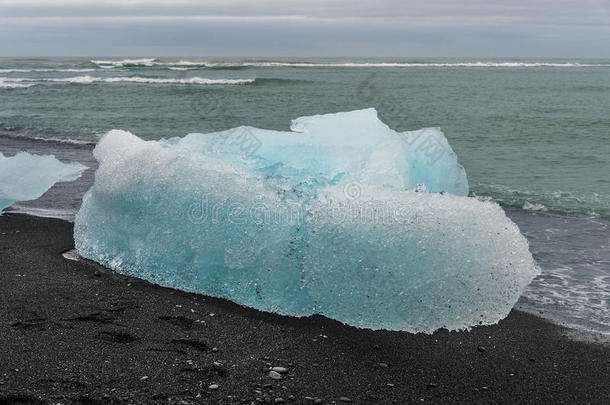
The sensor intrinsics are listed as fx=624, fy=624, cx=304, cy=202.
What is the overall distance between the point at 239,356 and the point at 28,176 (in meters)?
3.68

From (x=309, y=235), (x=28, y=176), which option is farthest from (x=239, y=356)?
(x=28, y=176)

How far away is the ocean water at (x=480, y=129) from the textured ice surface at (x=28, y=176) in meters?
0.37

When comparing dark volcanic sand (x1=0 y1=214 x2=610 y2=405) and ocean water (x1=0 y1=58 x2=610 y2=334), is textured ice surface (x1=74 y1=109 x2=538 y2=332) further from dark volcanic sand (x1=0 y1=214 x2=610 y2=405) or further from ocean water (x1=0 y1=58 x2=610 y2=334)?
ocean water (x1=0 y1=58 x2=610 y2=334)

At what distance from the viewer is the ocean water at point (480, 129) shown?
501cm

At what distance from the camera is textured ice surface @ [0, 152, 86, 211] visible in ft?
18.4

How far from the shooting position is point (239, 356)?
305 centimetres

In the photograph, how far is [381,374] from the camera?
2971mm

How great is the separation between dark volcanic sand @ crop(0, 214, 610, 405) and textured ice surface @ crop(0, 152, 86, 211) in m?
1.93

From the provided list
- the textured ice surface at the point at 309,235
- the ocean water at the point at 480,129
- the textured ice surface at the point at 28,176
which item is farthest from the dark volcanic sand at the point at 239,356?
the textured ice surface at the point at 28,176

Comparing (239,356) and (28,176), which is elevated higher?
(28,176)

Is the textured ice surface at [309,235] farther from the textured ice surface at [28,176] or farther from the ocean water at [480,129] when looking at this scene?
the textured ice surface at [28,176]

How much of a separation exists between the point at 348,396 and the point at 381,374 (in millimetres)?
290

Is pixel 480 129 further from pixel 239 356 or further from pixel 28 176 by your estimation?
pixel 239 356

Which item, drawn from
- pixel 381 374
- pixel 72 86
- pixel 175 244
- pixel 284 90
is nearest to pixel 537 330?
pixel 381 374
